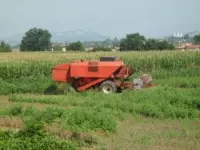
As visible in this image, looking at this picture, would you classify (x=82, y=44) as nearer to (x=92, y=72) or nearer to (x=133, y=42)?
A: (x=133, y=42)

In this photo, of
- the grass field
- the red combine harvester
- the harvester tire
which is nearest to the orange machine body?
the red combine harvester

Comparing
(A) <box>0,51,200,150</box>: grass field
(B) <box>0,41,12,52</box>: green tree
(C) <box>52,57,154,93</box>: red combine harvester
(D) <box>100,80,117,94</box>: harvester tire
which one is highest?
(B) <box>0,41,12,52</box>: green tree

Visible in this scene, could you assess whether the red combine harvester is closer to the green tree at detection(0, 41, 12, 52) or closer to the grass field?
the grass field

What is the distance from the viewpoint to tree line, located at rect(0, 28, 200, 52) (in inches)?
2499

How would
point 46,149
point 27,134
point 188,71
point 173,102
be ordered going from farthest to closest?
point 188,71
point 173,102
point 27,134
point 46,149

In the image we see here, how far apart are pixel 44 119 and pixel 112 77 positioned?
675cm

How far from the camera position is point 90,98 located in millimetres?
15117

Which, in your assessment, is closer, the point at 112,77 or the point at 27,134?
the point at 27,134

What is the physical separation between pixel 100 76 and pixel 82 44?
58.2 meters

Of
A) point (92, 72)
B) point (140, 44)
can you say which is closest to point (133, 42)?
point (140, 44)

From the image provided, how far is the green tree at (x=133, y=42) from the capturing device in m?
66.0

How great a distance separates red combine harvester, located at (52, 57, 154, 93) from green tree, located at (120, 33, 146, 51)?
48.4 metres

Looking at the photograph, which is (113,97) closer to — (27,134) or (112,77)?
(112,77)

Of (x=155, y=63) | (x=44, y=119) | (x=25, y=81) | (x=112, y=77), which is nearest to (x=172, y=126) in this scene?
(x=44, y=119)
